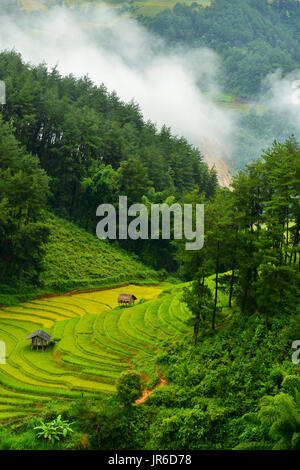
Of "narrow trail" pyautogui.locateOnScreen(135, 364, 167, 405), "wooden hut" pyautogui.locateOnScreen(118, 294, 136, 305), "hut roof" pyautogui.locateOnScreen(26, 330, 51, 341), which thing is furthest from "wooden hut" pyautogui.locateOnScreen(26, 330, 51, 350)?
"wooden hut" pyautogui.locateOnScreen(118, 294, 136, 305)

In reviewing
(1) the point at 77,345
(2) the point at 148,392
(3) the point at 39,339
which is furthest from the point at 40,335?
(2) the point at 148,392

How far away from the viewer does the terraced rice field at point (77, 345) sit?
25.3 metres

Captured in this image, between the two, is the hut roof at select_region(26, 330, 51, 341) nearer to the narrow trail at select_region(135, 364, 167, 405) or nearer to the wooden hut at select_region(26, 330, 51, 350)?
the wooden hut at select_region(26, 330, 51, 350)

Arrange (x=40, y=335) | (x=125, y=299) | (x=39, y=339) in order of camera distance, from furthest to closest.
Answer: (x=125, y=299), (x=39, y=339), (x=40, y=335)

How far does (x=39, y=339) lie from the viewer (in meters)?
32.2

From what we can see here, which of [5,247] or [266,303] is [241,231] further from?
[5,247]

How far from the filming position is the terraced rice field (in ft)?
82.9

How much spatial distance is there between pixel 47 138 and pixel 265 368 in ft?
202

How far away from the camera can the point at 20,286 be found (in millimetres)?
46812

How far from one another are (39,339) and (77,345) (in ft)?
11.1

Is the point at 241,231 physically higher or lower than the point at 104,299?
higher

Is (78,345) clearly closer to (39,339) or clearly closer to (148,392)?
(39,339)

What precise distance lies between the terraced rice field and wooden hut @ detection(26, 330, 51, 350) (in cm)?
65
